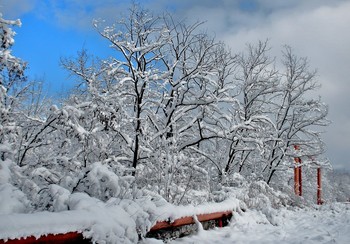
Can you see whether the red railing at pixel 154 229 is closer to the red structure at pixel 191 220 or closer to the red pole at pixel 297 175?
the red structure at pixel 191 220

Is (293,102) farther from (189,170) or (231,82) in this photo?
(189,170)

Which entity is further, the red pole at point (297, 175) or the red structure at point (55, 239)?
the red pole at point (297, 175)

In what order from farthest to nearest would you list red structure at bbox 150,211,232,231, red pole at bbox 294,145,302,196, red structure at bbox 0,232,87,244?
red pole at bbox 294,145,302,196, red structure at bbox 150,211,232,231, red structure at bbox 0,232,87,244

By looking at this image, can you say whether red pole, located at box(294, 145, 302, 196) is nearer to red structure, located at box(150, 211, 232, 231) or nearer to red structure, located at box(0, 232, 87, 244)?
red structure, located at box(150, 211, 232, 231)

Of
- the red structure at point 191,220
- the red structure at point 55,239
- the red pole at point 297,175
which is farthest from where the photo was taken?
the red pole at point 297,175

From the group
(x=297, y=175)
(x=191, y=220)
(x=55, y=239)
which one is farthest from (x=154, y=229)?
(x=297, y=175)

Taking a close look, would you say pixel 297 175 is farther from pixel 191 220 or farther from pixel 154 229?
pixel 154 229

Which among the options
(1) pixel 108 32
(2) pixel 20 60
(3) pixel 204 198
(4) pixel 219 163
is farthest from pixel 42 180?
(4) pixel 219 163

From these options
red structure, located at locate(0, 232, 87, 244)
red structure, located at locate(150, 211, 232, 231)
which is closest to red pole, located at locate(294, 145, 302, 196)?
red structure, located at locate(150, 211, 232, 231)

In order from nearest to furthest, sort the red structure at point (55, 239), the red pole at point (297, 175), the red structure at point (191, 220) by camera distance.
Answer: the red structure at point (55, 239), the red structure at point (191, 220), the red pole at point (297, 175)

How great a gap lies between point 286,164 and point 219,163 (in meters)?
5.96

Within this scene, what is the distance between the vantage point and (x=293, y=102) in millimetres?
20953

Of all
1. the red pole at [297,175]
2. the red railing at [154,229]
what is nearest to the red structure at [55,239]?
the red railing at [154,229]

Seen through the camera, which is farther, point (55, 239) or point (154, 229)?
point (154, 229)
